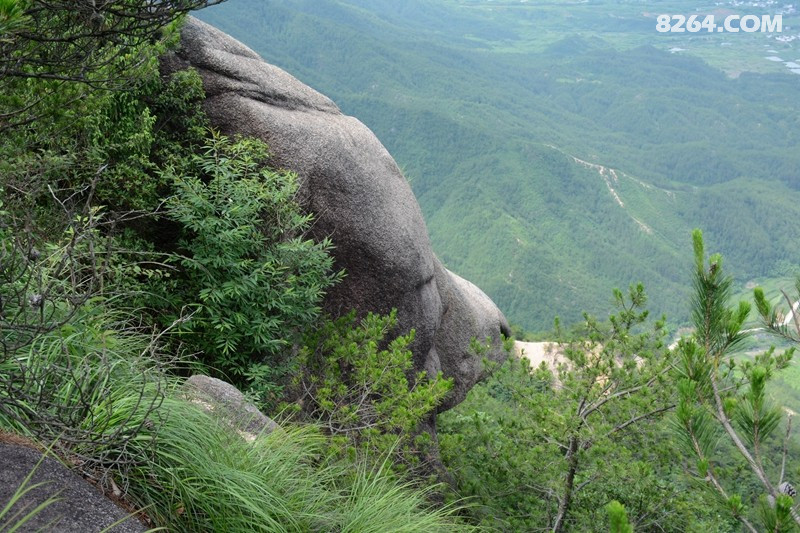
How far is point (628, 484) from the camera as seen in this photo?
8883 millimetres

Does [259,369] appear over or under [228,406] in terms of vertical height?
under

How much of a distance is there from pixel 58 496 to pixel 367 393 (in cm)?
466

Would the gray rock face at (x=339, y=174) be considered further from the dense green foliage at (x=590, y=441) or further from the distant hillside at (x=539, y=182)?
the distant hillside at (x=539, y=182)

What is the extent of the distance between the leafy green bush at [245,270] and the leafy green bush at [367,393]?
48 cm

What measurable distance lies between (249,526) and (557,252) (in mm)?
108510

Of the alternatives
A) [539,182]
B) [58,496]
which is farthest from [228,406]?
[539,182]

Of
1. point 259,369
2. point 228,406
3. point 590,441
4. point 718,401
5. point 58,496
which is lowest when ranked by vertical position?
point 590,441

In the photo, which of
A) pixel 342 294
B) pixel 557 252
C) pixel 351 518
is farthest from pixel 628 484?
pixel 557 252

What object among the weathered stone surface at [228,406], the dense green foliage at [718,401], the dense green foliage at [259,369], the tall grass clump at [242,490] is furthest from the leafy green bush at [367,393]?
the dense green foliage at [718,401]

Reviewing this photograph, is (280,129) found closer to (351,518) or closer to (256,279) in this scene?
(256,279)

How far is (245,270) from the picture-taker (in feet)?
27.6

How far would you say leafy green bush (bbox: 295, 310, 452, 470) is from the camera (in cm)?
733

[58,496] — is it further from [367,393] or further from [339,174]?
[339,174]

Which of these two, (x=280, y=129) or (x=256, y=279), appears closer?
(x=256, y=279)
